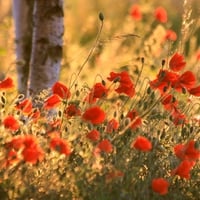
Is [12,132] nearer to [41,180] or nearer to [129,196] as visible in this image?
[41,180]

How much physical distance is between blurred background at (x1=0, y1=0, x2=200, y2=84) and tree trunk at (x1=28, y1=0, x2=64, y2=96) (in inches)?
22.5

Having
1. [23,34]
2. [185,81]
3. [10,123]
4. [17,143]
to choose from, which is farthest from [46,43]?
[17,143]

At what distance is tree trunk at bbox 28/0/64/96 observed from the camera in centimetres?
529

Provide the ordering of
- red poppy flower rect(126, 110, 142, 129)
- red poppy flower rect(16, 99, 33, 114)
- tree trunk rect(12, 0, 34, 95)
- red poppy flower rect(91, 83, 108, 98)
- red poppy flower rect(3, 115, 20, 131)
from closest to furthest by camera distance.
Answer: red poppy flower rect(3, 115, 20, 131), red poppy flower rect(126, 110, 142, 129), red poppy flower rect(16, 99, 33, 114), red poppy flower rect(91, 83, 108, 98), tree trunk rect(12, 0, 34, 95)

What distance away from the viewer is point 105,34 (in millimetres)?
6754

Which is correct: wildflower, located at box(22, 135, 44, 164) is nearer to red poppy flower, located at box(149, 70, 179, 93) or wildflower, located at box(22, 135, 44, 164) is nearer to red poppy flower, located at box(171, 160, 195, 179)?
red poppy flower, located at box(171, 160, 195, 179)

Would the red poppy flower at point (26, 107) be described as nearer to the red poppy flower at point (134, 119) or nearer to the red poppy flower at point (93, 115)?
the red poppy flower at point (93, 115)

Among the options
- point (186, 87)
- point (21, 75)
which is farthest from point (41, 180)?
point (21, 75)

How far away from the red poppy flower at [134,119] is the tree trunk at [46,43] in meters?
1.39

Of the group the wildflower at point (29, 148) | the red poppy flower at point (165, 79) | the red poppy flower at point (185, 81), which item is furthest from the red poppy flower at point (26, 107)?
the red poppy flower at point (185, 81)

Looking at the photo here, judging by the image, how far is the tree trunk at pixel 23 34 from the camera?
20.0 feet

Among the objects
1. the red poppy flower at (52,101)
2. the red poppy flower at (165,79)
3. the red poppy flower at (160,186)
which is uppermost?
the red poppy flower at (165,79)

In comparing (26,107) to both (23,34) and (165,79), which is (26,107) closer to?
(165,79)

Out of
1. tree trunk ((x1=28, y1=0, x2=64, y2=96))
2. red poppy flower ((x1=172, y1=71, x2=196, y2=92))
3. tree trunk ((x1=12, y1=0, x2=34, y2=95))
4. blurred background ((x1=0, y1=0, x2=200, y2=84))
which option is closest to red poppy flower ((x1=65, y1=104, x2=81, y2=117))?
red poppy flower ((x1=172, y1=71, x2=196, y2=92))
